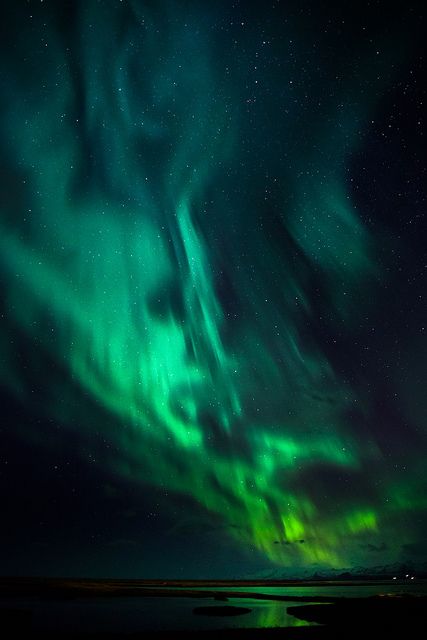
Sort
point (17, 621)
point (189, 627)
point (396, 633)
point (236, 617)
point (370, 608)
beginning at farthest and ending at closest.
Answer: point (370, 608) → point (236, 617) → point (189, 627) → point (17, 621) → point (396, 633)

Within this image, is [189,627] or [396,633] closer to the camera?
[396,633]

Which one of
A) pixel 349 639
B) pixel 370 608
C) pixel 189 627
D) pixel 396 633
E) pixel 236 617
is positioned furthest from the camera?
pixel 370 608

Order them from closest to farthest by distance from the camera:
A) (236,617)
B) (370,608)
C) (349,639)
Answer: (349,639) < (236,617) < (370,608)

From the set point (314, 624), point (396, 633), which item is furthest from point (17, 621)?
point (396, 633)

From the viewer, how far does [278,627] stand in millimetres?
28953

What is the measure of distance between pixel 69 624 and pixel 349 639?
19.3 m

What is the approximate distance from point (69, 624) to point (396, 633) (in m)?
21.7

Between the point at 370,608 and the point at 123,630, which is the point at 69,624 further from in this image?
the point at 370,608

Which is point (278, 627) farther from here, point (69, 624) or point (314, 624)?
point (69, 624)

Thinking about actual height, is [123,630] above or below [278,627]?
above

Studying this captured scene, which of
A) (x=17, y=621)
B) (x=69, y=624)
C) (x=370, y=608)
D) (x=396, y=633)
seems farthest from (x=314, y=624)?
(x=17, y=621)

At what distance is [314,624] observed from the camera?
100 feet

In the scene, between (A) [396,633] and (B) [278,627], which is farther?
(B) [278,627]

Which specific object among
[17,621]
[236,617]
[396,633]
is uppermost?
[17,621]
